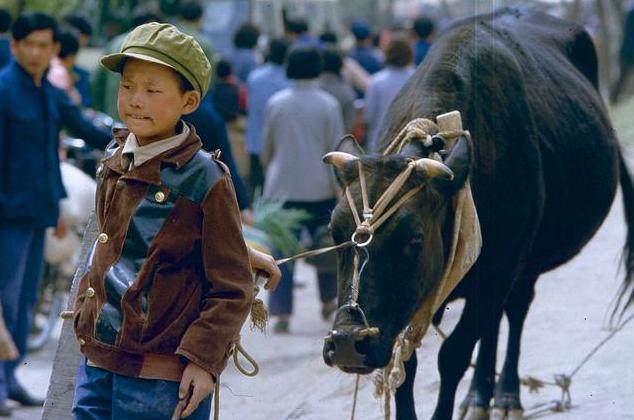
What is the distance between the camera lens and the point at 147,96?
410cm

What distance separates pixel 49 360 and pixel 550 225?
4109 mm

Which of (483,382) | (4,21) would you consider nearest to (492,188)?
(483,382)

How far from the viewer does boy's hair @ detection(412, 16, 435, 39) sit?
16.4 m

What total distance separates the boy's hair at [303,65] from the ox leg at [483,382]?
14.3ft

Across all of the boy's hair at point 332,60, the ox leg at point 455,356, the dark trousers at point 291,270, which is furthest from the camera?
the boy's hair at point 332,60

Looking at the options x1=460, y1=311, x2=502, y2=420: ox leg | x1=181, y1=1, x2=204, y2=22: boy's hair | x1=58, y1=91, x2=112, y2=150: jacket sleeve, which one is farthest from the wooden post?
x1=181, y1=1, x2=204, y2=22: boy's hair

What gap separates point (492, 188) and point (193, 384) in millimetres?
2600

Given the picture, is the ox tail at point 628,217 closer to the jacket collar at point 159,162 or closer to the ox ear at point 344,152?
the ox ear at point 344,152

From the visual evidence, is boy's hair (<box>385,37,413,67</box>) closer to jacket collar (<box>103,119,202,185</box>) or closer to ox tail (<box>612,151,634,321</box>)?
ox tail (<box>612,151,634,321</box>)

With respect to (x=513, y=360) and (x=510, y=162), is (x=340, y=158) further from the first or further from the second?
(x=513, y=360)

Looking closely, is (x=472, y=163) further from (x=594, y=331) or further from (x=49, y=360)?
(x=49, y=360)

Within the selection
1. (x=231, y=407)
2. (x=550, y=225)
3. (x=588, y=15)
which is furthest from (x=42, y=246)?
(x=588, y=15)

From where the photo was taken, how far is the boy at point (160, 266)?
4047 mm

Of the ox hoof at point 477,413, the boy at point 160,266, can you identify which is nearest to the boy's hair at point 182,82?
the boy at point 160,266
